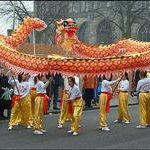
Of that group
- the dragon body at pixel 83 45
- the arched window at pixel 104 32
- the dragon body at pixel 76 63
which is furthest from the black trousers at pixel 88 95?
the arched window at pixel 104 32

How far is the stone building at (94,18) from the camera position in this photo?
152 ft

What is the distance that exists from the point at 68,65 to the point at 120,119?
179 inches

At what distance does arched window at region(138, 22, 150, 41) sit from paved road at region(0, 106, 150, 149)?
3608 centimetres

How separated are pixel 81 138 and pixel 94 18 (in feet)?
165

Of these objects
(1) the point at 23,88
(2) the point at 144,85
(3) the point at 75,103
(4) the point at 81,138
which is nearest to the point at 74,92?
(3) the point at 75,103

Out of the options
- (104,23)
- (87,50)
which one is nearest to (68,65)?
(87,50)

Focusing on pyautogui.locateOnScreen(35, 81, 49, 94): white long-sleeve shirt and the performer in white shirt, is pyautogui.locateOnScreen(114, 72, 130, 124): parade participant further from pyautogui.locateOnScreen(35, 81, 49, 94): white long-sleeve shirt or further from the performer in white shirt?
pyautogui.locateOnScreen(35, 81, 49, 94): white long-sleeve shirt

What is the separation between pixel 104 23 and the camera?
5884 centimetres

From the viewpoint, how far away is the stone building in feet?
152

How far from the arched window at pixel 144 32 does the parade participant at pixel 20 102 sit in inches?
1442

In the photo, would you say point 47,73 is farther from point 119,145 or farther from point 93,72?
point 119,145

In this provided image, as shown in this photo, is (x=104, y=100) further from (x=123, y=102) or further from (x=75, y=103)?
(x=123, y=102)

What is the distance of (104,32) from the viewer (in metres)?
59.5

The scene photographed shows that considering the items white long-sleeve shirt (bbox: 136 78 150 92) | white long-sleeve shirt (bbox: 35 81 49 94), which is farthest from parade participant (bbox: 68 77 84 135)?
white long-sleeve shirt (bbox: 136 78 150 92)
